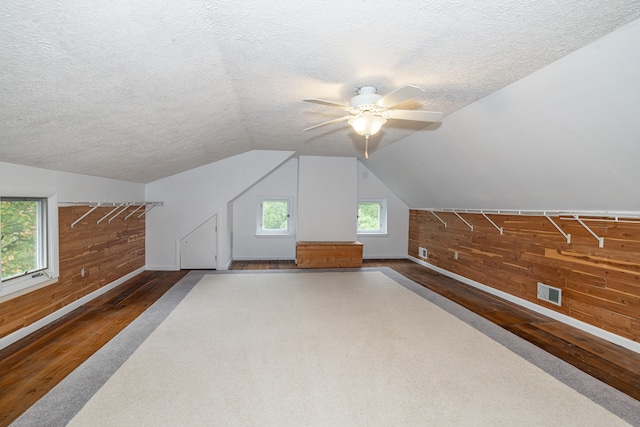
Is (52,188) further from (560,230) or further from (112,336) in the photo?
(560,230)

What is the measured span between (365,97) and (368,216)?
5.04 metres

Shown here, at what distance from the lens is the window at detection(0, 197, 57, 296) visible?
9.03 ft

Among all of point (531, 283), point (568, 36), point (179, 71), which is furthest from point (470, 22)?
point (531, 283)

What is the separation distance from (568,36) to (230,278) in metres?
4.96

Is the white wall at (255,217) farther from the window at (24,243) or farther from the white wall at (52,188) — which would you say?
the window at (24,243)

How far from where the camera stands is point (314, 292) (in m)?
4.44

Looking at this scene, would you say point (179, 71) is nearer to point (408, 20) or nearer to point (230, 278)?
point (408, 20)

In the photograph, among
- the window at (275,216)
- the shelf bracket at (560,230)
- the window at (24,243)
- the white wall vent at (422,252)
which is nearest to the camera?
the window at (24,243)

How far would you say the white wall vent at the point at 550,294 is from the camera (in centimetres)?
348

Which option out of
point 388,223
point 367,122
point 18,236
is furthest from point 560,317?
point 18,236

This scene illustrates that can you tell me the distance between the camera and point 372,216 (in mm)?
7289

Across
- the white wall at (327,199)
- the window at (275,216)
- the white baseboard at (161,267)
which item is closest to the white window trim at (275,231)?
the window at (275,216)

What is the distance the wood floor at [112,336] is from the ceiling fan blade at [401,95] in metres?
2.51

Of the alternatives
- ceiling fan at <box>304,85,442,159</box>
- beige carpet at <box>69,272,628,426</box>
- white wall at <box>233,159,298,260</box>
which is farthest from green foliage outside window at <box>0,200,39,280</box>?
white wall at <box>233,159,298,260</box>
